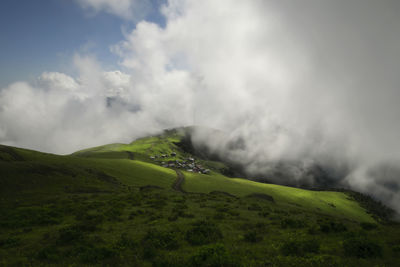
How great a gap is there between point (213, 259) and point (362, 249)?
28.7 ft

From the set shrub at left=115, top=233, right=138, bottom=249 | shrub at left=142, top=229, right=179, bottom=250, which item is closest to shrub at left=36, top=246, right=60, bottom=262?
shrub at left=115, top=233, right=138, bottom=249

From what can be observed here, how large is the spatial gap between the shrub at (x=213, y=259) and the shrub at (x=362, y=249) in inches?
272

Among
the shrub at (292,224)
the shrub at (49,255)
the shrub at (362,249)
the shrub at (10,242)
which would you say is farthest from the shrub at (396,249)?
the shrub at (10,242)

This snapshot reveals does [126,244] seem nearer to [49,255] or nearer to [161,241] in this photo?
[161,241]

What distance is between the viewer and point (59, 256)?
1318 cm

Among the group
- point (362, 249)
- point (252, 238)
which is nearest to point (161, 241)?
point (252, 238)

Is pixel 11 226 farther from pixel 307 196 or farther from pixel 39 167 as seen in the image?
pixel 307 196

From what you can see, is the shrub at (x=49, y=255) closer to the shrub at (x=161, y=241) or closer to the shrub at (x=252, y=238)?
the shrub at (x=161, y=241)

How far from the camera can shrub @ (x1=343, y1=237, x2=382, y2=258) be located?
10828mm

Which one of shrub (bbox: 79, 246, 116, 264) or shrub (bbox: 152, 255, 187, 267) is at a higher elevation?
shrub (bbox: 152, 255, 187, 267)

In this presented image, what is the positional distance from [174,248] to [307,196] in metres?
131

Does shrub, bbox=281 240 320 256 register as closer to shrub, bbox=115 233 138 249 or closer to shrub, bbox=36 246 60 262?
shrub, bbox=115 233 138 249

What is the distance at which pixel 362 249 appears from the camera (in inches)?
436

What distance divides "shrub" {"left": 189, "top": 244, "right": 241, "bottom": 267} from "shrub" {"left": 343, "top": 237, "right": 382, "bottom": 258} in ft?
22.6
